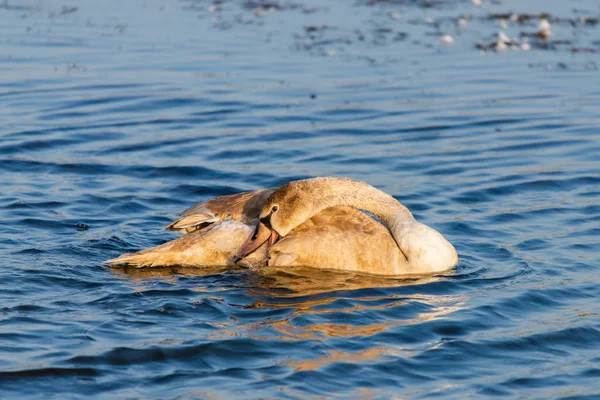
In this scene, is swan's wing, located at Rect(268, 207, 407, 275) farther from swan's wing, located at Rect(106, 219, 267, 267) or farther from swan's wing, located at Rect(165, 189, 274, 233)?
swan's wing, located at Rect(165, 189, 274, 233)

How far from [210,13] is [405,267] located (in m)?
14.9

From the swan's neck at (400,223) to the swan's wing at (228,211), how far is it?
0.65m

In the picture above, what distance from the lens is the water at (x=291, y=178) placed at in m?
6.80

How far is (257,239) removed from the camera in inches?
354

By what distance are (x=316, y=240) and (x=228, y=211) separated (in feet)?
3.56

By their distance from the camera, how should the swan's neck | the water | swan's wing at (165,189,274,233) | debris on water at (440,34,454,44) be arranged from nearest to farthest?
the water → the swan's neck → swan's wing at (165,189,274,233) → debris on water at (440,34,454,44)

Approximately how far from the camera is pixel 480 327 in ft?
25.1

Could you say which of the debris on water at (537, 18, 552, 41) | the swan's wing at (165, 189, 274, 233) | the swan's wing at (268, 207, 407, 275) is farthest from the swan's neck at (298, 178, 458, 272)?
the debris on water at (537, 18, 552, 41)

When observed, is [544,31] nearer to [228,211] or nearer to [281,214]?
[228,211]

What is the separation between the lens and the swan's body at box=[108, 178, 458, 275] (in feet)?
29.0

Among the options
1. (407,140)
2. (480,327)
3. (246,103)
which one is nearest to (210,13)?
(246,103)

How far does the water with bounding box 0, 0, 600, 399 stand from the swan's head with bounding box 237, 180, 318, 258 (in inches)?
14.6

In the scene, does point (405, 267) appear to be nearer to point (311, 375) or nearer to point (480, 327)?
point (480, 327)

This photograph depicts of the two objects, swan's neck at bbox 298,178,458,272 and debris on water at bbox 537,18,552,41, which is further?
debris on water at bbox 537,18,552,41
